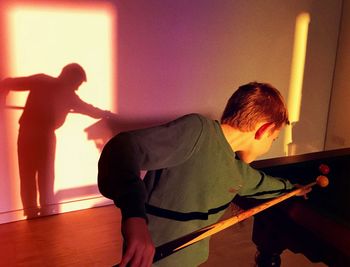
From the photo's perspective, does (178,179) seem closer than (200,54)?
Yes

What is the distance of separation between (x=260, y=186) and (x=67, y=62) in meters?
1.41

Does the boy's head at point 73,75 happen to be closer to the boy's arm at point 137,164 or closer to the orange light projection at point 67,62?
the orange light projection at point 67,62

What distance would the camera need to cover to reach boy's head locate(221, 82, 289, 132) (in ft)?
3.19

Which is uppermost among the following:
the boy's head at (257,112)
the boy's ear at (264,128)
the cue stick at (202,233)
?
the boy's head at (257,112)

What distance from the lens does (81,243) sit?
6.63 ft

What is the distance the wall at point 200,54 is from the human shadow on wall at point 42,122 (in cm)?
9

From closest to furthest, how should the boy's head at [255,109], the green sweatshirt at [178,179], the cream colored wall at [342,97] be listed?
the green sweatshirt at [178,179]
the boy's head at [255,109]
the cream colored wall at [342,97]

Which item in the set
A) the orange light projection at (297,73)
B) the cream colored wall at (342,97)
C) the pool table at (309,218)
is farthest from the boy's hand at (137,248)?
the cream colored wall at (342,97)

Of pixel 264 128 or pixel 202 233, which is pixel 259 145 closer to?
pixel 264 128

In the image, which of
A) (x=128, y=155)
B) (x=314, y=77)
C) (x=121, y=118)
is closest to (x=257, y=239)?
(x=128, y=155)

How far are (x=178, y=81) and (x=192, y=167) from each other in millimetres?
1581

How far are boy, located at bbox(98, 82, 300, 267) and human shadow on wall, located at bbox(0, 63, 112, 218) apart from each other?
4.43ft

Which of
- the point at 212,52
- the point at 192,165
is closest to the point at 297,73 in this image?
the point at 212,52

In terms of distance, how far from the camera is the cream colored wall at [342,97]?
9.70ft
